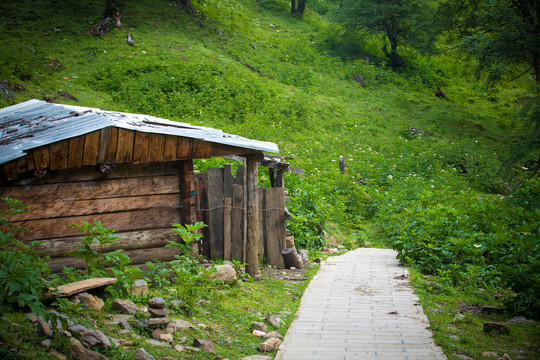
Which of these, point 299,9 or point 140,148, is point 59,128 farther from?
point 299,9

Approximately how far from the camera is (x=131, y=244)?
20.0 feet

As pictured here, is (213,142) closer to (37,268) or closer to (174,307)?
(174,307)

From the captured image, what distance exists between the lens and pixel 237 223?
7.81 meters

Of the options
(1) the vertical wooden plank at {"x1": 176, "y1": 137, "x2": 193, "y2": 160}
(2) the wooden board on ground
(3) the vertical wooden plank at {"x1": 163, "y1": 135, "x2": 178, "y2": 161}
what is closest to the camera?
(2) the wooden board on ground

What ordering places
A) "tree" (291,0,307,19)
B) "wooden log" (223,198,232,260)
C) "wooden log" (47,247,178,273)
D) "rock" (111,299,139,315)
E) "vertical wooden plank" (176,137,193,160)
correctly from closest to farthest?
"rock" (111,299,139,315) < "wooden log" (47,247,178,273) < "vertical wooden plank" (176,137,193,160) < "wooden log" (223,198,232,260) < "tree" (291,0,307,19)

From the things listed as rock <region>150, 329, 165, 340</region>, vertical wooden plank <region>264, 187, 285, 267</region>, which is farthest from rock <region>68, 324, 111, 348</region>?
vertical wooden plank <region>264, 187, 285, 267</region>

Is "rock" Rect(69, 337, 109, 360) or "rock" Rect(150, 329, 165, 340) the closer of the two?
"rock" Rect(69, 337, 109, 360)

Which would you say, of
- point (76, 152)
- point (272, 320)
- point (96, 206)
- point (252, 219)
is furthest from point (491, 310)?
point (76, 152)

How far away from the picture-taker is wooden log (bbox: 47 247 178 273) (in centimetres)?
564

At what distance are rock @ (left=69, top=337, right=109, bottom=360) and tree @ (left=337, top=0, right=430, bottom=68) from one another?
28399mm

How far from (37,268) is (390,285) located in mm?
5397

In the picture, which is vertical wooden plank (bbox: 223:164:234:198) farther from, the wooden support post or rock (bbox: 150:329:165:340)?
rock (bbox: 150:329:165:340)

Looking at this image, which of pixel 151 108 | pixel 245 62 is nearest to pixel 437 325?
pixel 151 108

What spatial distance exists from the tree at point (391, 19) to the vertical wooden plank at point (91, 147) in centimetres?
2604
